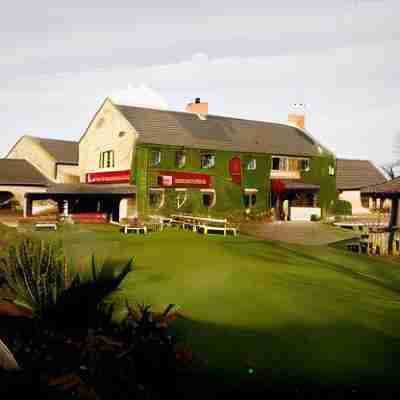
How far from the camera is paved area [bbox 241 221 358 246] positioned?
83.3ft

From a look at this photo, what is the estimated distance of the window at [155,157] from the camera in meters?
35.2

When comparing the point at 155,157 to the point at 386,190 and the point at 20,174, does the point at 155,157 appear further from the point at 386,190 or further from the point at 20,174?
the point at 386,190

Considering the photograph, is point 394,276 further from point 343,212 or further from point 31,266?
point 343,212

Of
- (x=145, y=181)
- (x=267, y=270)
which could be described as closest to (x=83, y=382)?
(x=267, y=270)

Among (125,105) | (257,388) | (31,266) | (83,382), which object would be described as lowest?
(257,388)

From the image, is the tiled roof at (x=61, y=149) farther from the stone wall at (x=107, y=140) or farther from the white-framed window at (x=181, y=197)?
the white-framed window at (x=181, y=197)

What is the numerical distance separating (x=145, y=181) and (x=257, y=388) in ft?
96.7

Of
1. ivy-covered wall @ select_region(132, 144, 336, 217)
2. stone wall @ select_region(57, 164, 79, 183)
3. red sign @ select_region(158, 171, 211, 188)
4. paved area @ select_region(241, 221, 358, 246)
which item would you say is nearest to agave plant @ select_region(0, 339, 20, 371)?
paved area @ select_region(241, 221, 358, 246)

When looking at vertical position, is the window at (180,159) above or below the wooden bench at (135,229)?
above

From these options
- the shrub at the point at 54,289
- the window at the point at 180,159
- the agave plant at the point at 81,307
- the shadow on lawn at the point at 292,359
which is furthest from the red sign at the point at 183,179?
the agave plant at the point at 81,307

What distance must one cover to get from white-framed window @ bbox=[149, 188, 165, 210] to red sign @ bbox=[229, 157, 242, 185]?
256 inches

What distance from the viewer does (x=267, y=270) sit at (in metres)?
13.3

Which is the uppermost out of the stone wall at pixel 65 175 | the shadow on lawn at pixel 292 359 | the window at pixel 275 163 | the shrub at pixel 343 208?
the window at pixel 275 163

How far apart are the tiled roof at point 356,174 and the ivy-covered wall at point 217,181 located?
6.92 m
